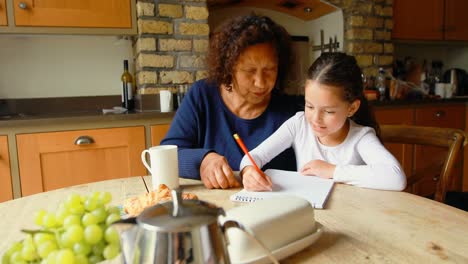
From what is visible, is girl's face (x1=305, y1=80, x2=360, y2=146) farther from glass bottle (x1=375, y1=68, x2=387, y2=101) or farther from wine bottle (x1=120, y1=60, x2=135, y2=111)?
glass bottle (x1=375, y1=68, x2=387, y2=101)

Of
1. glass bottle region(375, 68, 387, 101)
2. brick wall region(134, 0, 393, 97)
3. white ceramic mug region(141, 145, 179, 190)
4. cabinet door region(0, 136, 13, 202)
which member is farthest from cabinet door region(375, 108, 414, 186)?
cabinet door region(0, 136, 13, 202)

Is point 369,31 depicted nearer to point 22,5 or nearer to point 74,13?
point 74,13

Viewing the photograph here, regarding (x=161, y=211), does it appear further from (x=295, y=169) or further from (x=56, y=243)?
(x=295, y=169)

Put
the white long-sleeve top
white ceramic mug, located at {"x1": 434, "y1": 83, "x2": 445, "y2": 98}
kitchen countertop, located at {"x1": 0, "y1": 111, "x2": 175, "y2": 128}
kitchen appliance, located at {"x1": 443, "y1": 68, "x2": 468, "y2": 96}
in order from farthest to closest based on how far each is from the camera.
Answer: kitchen appliance, located at {"x1": 443, "y1": 68, "x2": 468, "y2": 96}, white ceramic mug, located at {"x1": 434, "y1": 83, "x2": 445, "y2": 98}, kitchen countertop, located at {"x1": 0, "y1": 111, "x2": 175, "y2": 128}, the white long-sleeve top

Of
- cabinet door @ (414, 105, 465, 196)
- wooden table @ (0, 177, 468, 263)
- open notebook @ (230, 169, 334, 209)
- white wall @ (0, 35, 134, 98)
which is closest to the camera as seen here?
wooden table @ (0, 177, 468, 263)

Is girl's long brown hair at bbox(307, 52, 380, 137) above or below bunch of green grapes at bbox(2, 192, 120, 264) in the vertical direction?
above

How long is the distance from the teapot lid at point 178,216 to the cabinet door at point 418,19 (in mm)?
3102

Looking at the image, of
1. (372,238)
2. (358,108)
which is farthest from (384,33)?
(372,238)

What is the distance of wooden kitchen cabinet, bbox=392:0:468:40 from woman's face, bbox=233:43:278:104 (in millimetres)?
2193

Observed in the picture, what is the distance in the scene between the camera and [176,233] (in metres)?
0.33

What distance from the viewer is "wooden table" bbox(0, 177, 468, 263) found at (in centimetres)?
53

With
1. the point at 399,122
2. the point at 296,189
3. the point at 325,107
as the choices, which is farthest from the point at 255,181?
the point at 399,122

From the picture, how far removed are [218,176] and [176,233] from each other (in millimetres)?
560

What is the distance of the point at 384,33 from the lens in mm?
2922
